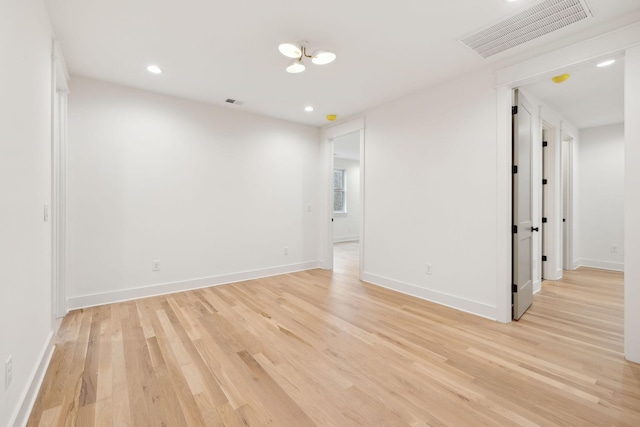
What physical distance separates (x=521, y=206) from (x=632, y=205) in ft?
2.85

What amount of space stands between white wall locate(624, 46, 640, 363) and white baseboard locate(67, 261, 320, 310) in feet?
13.2

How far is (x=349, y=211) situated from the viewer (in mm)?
9414

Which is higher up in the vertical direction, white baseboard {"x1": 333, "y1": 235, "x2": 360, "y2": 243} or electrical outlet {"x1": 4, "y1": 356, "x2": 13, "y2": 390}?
electrical outlet {"x1": 4, "y1": 356, "x2": 13, "y2": 390}

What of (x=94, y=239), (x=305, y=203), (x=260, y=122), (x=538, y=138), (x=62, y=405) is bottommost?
(x=62, y=405)

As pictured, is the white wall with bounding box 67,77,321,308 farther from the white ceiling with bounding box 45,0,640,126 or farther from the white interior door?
the white interior door

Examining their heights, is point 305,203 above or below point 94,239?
above

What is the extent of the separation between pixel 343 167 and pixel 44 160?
768 centimetres

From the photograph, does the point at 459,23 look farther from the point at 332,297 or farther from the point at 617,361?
the point at 332,297

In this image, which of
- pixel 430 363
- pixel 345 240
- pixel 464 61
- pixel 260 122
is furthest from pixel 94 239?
pixel 345 240

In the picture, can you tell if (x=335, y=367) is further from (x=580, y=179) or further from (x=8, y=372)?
(x=580, y=179)

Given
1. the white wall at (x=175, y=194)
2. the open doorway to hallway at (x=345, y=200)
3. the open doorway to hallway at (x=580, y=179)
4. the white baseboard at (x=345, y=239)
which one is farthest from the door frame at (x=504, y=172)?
the white baseboard at (x=345, y=239)

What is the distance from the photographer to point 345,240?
9.27 m

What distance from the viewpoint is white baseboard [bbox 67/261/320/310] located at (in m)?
3.29

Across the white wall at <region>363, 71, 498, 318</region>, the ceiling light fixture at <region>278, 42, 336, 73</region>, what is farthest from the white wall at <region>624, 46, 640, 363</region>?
the ceiling light fixture at <region>278, 42, 336, 73</region>
